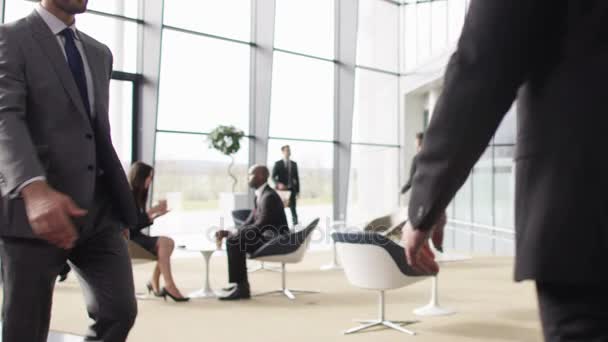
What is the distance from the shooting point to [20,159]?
1.52m

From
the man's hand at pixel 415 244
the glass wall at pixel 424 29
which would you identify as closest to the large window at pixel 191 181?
the glass wall at pixel 424 29

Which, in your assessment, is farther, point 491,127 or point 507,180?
point 507,180

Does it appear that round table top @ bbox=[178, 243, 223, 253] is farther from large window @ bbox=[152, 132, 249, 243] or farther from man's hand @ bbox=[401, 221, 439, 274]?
man's hand @ bbox=[401, 221, 439, 274]

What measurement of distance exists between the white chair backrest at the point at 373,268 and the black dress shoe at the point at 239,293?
1.65 meters

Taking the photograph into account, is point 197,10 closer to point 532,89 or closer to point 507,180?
point 507,180

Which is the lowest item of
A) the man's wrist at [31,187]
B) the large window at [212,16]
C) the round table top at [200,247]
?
the round table top at [200,247]

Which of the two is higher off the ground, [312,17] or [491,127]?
[312,17]

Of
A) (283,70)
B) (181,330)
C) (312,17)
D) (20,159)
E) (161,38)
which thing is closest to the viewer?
(20,159)

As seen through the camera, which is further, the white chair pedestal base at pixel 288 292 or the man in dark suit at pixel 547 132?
the white chair pedestal base at pixel 288 292

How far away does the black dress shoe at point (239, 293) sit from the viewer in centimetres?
574

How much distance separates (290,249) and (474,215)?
8211 mm

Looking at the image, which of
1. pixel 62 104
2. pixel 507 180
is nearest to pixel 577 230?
pixel 62 104

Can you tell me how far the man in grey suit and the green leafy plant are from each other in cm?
677

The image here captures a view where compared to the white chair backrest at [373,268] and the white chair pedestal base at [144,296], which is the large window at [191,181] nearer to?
the white chair pedestal base at [144,296]
